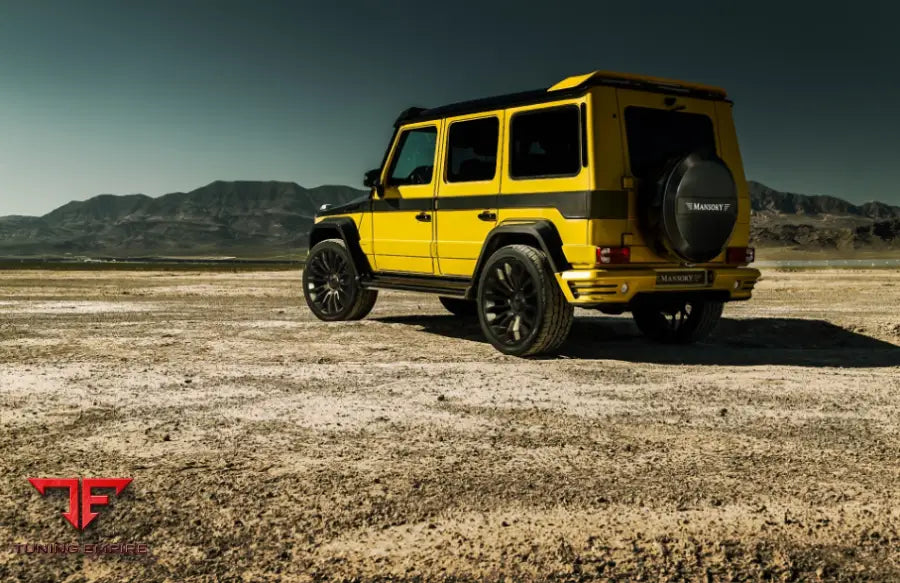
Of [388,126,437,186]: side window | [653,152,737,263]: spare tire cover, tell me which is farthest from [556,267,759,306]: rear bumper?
[388,126,437,186]: side window

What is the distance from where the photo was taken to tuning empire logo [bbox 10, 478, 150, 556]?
3008 millimetres

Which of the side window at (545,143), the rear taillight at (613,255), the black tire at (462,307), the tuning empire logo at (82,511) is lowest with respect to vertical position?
Answer: the tuning empire logo at (82,511)

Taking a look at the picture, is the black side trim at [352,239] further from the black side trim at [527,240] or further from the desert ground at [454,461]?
the black side trim at [527,240]

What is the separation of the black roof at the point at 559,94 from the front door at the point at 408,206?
0.28 metres

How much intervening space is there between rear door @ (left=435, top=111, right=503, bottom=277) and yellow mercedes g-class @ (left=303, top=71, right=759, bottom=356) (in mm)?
16

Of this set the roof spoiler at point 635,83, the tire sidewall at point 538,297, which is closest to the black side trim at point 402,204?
the tire sidewall at point 538,297

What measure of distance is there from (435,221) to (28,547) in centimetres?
639

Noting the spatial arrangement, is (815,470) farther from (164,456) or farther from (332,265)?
(332,265)

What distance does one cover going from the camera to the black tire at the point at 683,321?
910 centimetres

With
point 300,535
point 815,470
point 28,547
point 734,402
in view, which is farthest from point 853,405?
point 28,547

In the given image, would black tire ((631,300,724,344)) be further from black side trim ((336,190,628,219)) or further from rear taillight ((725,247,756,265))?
black side trim ((336,190,628,219))

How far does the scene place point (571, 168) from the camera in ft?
24.8

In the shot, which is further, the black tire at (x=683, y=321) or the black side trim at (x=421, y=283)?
the black tire at (x=683, y=321)

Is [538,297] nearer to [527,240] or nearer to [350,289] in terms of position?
[527,240]
